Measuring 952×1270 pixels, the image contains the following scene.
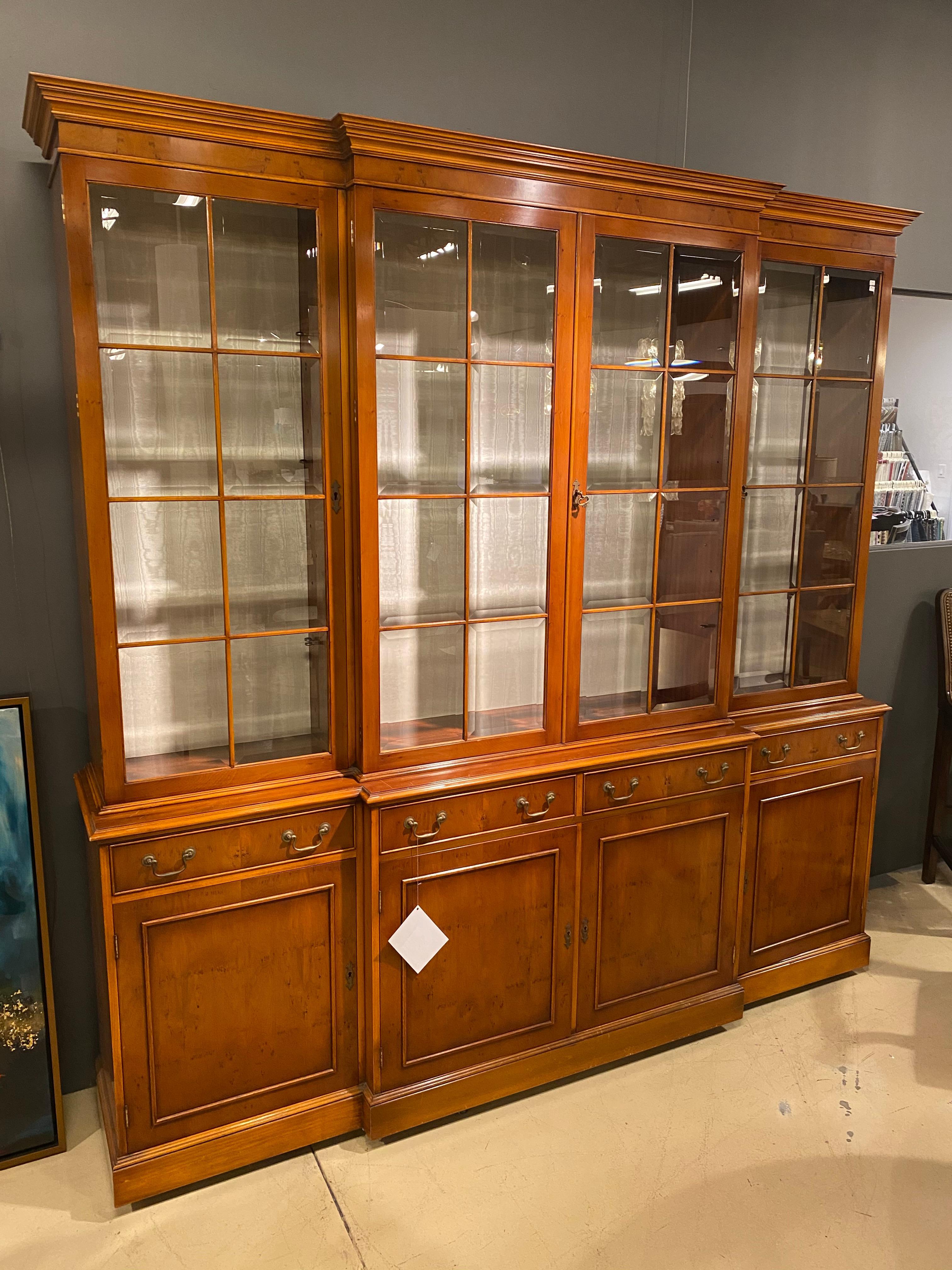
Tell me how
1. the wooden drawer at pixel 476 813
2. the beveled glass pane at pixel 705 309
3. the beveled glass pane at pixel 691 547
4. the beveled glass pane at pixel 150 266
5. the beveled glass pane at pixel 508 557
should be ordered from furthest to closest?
the beveled glass pane at pixel 691 547 < the beveled glass pane at pixel 705 309 < the beveled glass pane at pixel 508 557 < the wooden drawer at pixel 476 813 < the beveled glass pane at pixel 150 266

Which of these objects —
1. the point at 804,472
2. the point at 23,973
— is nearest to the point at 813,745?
the point at 804,472

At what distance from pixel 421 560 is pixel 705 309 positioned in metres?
1.03

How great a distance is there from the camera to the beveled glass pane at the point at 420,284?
2.14m

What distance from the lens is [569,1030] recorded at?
256cm

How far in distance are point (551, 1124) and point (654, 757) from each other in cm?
97

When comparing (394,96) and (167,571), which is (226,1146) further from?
(394,96)

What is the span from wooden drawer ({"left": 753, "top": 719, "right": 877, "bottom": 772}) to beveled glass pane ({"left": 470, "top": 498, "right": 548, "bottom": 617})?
0.86m

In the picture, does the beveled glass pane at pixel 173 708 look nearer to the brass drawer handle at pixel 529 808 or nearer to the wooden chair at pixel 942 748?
the brass drawer handle at pixel 529 808

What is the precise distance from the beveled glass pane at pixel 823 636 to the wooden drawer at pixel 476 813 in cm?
102

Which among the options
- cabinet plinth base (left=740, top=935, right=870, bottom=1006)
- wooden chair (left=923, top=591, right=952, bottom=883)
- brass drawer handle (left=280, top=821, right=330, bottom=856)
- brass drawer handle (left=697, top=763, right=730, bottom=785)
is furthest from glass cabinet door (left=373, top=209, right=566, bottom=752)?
wooden chair (left=923, top=591, right=952, bottom=883)

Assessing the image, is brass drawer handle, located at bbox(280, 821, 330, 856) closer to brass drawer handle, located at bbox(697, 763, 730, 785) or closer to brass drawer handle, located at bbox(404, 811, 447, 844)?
brass drawer handle, located at bbox(404, 811, 447, 844)

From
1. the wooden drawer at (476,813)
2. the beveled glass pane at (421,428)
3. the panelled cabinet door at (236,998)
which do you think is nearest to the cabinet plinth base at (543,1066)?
the panelled cabinet door at (236,998)

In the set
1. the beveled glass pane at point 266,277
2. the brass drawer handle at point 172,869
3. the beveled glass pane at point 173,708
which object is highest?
the beveled glass pane at point 266,277

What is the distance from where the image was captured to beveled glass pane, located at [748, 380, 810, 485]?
2.84 meters
